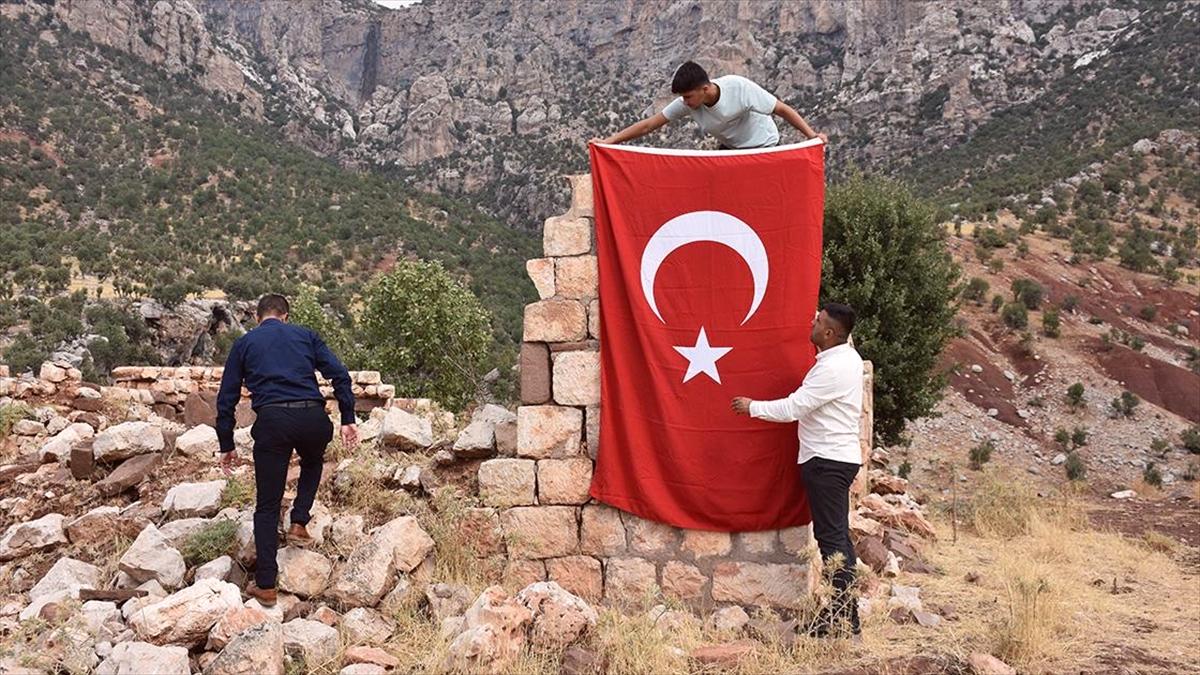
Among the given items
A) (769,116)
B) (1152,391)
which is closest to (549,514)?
(769,116)

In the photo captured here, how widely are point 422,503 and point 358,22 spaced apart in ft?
300

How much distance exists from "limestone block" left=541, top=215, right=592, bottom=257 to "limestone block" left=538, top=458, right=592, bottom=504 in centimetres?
145

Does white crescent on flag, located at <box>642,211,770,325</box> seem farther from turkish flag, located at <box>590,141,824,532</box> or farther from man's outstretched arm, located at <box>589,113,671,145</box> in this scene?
man's outstretched arm, located at <box>589,113,671,145</box>

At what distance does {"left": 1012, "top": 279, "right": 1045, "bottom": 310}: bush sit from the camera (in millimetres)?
23141

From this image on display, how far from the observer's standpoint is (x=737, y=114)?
5223mm

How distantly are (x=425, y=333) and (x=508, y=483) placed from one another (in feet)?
45.8

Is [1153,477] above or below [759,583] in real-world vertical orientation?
below

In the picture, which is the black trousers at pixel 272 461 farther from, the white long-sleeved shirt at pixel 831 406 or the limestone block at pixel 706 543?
the white long-sleeved shirt at pixel 831 406

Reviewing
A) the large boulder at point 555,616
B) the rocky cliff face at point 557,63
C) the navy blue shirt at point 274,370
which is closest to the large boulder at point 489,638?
the large boulder at point 555,616

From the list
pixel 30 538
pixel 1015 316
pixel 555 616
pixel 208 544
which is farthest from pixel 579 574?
pixel 1015 316

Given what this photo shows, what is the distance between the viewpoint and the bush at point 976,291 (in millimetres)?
22984

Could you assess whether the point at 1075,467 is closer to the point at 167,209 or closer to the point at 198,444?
the point at 198,444

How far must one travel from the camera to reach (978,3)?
51062 mm

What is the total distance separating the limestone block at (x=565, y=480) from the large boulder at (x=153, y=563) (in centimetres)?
227
